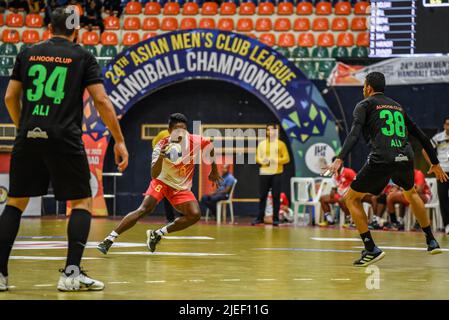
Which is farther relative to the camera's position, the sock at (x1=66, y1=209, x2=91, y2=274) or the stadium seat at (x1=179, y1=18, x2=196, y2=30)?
the stadium seat at (x1=179, y1=18, x2=196, y2=30)

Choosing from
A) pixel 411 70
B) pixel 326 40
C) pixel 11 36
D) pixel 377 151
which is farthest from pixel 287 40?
pixel 377 151

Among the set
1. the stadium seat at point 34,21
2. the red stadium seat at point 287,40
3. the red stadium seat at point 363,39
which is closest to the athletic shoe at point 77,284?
the red stadium seat at point 363,39

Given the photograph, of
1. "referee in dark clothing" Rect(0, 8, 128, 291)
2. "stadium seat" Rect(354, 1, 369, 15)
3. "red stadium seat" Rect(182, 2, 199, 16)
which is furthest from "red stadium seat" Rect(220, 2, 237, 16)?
"referee in dark clothing" Rect(0, 8, 128, 291)

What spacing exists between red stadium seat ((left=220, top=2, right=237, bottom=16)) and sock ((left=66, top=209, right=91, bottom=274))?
55.9 ft

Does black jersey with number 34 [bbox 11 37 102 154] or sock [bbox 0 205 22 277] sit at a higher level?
black jersey with number 34 [bbox 11 37 102 154]

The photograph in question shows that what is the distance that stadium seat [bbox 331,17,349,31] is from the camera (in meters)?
21.9

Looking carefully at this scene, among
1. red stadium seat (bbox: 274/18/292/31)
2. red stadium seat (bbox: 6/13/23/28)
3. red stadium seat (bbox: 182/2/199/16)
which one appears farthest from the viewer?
red stadium seat (bbox: 6/13/23/28)

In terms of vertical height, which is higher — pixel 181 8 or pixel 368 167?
pixel 181 8

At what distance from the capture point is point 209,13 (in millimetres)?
22734

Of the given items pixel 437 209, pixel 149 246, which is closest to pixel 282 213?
pixel 437 209

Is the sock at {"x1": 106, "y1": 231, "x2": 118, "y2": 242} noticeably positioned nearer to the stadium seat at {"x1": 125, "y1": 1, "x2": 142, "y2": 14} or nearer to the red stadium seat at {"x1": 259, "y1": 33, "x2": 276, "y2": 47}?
the red stadium seat at {"x1": 259, "y1": 33, "x2": 276, "y2": 47}

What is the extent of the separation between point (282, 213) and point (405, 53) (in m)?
4.61
